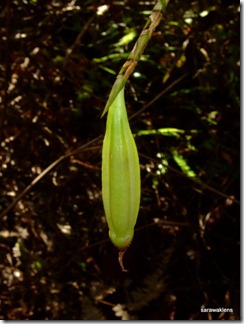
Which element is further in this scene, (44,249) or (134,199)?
(44,249)

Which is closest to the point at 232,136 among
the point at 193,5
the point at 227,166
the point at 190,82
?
the point at 227,166

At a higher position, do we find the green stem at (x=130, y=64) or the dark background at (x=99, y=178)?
the green stem at (x=130, y=64)

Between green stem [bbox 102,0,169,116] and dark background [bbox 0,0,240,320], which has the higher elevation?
green stem [bbox 102,0,169,116]

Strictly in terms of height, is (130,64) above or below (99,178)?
above

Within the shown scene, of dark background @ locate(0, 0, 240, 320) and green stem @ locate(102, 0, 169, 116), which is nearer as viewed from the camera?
green stem @ locate(102, 0, 169, 116)

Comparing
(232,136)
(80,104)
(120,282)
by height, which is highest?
(80,104)

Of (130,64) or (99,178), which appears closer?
(130,64)

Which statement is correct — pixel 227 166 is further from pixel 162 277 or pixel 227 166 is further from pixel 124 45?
pixel 124 45

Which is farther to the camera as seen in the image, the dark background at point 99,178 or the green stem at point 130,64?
the dark background at point 99,178
